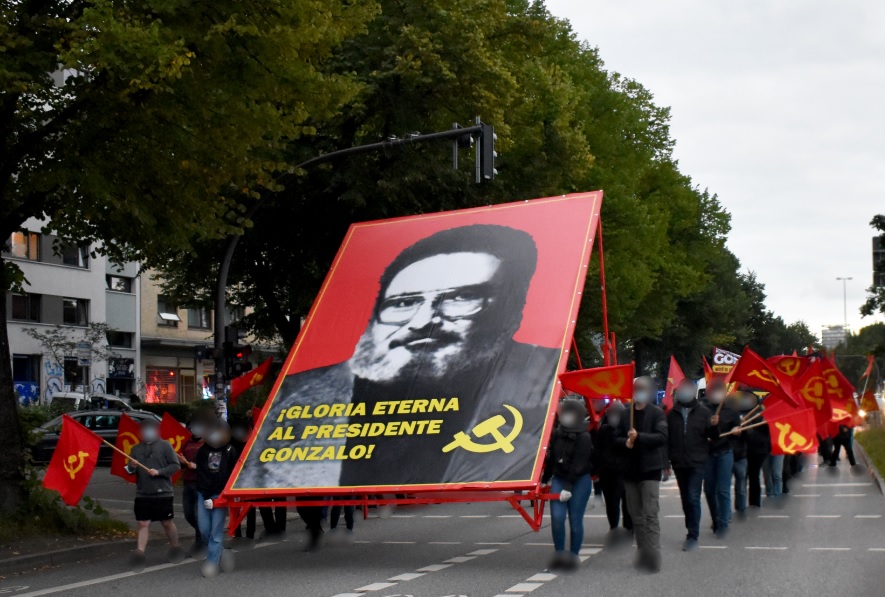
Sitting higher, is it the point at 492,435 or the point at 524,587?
the point at 492,435

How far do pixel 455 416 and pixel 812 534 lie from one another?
15.5ft

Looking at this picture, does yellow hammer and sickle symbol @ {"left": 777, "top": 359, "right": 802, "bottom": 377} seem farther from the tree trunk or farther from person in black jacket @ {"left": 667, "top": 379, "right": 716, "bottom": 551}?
the tree trunk

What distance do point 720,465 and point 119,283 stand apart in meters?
51.9

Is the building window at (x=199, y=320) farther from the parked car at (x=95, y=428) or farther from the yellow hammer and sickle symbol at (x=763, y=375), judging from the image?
the yellow hammer and sickle symbol at (x=763, y=375)

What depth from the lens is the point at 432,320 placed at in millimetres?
14625

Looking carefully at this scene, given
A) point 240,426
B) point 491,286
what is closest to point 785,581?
point 491,286

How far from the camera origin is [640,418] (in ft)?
41.2

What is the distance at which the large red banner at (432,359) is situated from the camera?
13.0 meters

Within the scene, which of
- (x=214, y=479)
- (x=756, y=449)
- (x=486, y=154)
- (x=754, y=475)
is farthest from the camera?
(x=486, y=154)

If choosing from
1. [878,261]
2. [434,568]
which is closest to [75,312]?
[878,261]

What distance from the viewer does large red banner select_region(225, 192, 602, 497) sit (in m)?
13.0

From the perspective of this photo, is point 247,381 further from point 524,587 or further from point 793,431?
point 524,587

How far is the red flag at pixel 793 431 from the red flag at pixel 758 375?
1.82ft

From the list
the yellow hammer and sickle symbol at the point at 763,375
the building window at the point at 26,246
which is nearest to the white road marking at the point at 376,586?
the yellow hammer and sickle symbol at the point at 763,375
